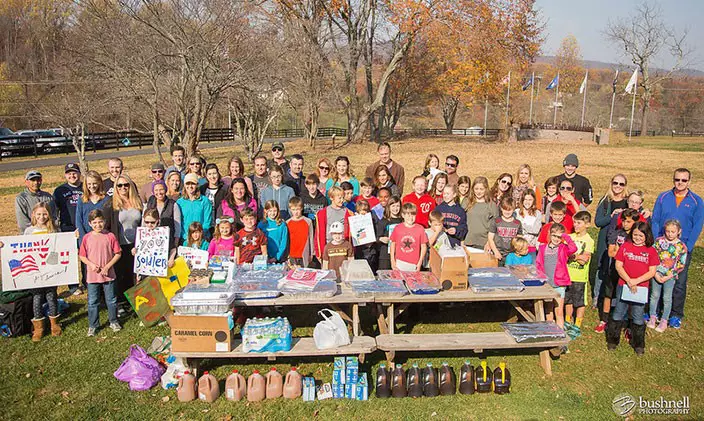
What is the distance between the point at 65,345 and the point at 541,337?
5.93 metres

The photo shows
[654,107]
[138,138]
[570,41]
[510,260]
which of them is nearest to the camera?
[510,260]

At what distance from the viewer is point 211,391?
16.5 ft

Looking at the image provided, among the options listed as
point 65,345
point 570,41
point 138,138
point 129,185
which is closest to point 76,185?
point 129,185

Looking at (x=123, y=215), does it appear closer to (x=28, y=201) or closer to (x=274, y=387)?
(x=28, y=201)

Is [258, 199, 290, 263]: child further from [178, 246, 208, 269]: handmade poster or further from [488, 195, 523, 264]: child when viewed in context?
[488, 195, 523, 264]: child

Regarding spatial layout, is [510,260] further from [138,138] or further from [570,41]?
[570,41]

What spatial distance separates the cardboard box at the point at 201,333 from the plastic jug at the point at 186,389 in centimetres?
29

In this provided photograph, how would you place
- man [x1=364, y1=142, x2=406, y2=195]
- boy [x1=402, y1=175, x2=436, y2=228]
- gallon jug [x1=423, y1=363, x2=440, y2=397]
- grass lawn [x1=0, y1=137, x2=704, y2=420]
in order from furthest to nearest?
man [x1=364, y1=142, x2=406, y2=195] → boy [x1=402, y1=175, x2=436, y2=228] → gallon jug [x1=423, y1=363, x2=440, y2=397] → grass lawn [x1=0, y1=137, x2=704, y2=420]

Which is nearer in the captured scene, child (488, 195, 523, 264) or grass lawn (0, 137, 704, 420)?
grass lawn (0, 137, 704, 420)

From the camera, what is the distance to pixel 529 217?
7.10 metres

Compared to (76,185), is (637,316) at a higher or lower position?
lower

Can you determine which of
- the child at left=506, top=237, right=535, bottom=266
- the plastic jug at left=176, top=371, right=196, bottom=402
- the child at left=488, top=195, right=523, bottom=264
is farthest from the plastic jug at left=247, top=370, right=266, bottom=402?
the child at left=488, top=195, right=523, bottom=264

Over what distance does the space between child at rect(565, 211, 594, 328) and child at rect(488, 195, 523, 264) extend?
2.54 ft

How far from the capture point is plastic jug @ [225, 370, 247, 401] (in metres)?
5.01
